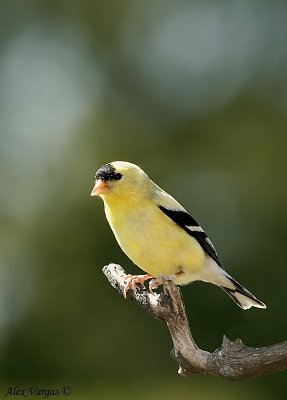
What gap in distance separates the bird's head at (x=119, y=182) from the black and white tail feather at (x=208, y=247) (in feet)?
0.80

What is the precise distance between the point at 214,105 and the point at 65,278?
4.57 metres

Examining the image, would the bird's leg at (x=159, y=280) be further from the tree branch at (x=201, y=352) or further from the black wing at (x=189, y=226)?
the black wing at (x=189, y=226)

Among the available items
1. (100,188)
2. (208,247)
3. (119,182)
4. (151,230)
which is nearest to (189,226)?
(208,247)

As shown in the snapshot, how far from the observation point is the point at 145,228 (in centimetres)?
666

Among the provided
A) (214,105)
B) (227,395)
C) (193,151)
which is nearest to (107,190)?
(227,395)

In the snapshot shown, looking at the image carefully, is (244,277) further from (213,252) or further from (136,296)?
(136,296)

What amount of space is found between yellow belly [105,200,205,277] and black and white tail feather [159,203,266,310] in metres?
0.07

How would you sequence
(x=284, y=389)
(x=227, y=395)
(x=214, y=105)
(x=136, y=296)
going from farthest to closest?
1. (x=214, y=105)
2. (x=284, y=389)
3. (x=227, y=395)
4. (x=136, y=296)

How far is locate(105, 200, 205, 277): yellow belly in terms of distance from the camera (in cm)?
662

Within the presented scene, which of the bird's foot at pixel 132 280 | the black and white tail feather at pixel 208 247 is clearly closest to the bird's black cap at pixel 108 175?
the black and white tail feather at pixel 208 247

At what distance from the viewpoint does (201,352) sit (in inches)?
231

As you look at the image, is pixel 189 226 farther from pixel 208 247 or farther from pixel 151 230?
pixel 151 230

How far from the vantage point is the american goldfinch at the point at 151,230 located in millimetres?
6637
